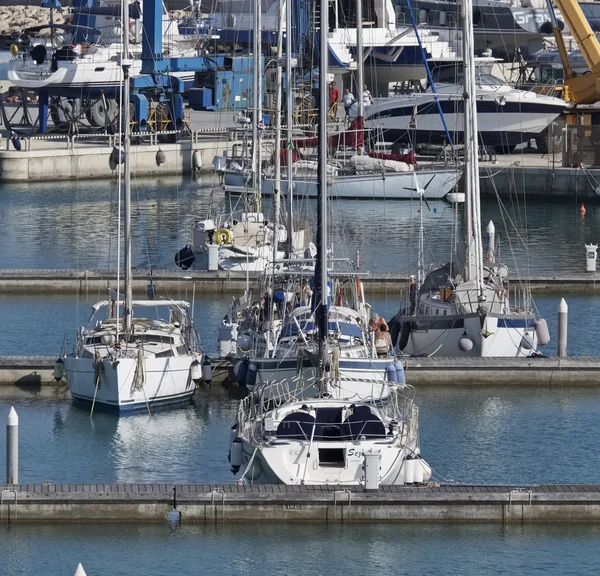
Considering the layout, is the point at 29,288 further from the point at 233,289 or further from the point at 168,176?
the point at 168,176

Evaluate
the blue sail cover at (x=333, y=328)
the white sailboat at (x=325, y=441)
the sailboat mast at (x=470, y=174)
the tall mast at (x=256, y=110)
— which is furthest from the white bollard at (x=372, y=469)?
the tall mast at (x=256, y=110)

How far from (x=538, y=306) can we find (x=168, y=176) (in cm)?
3194

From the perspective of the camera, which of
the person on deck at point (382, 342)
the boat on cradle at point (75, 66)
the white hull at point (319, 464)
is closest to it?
the white hull at point (319, 464)

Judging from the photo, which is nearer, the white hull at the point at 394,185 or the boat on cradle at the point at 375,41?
the white hull at the point at 394,185

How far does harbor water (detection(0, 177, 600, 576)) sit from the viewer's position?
23359 mm

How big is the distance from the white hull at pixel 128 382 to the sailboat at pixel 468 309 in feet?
18.5

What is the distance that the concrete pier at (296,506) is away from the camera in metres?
23.6

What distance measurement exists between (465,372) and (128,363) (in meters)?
6.78

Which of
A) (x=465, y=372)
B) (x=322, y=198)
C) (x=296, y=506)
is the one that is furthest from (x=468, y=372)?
(x=296, y=506)

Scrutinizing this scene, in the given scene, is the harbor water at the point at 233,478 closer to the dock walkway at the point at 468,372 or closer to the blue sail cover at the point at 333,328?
the dock walkway at the point at 468,372

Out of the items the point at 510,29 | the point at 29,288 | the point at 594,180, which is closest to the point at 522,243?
the point at 594,180

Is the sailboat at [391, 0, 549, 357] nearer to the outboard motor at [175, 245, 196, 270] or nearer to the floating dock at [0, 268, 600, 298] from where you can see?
the floating dock at [0, 268, 600, 298]

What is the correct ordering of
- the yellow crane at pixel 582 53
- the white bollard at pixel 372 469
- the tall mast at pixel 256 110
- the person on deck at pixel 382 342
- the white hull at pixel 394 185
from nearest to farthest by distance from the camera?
the white bollard at pixel 372 469, the person on deck at pixel 382 342, the tall mast at pixel 256 110, the white hull at pixel 394 185, the yellow crane at pixel 582 53

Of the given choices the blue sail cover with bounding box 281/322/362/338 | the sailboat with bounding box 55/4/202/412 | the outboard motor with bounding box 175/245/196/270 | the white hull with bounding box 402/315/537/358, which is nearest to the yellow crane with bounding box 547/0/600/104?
the outboard motor with bounding box 175/245/196/270
